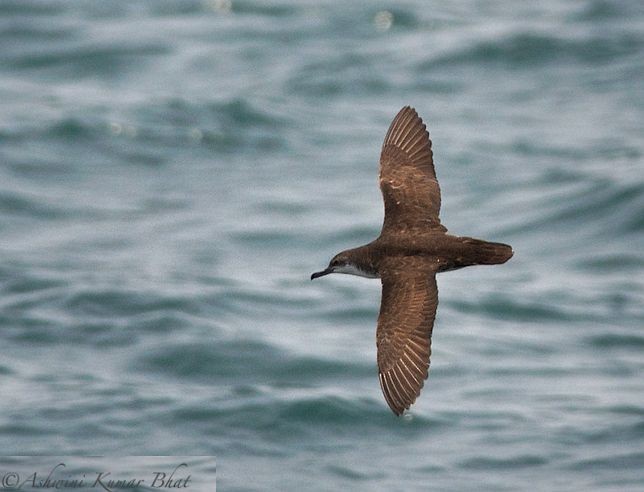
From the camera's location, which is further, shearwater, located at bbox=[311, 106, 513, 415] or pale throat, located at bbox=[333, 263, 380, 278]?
pale throat, located at bbox=[333, 263, 380, 278]

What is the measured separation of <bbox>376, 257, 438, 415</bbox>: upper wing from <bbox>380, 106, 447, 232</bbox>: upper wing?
2.23 ft

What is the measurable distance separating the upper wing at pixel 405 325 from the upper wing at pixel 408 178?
68 centimetres

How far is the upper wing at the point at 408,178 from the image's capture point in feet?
37.9

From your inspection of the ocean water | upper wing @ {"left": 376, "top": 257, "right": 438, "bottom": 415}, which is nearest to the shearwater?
upper wing @ {"left": 376, "top": 257, "right": 438, "bottom": 415}

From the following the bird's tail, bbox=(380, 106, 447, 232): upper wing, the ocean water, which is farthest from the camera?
the ocean water

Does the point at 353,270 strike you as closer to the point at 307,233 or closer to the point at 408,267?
the point at 408,267

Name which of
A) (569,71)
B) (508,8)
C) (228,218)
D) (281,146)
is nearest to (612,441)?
(228,218)

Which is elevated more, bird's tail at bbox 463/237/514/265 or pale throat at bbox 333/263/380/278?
bird's tail at bbox 463/237/514/265

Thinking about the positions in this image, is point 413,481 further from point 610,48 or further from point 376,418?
point 610,48

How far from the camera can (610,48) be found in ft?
86.1

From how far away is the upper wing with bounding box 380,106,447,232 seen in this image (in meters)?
11.5

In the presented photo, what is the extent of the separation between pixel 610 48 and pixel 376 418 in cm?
1266

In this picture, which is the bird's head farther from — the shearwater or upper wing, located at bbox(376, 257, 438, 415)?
upper wing, located at bbox(376, 257, 438, 415)

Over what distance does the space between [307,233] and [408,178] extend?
8.28 m
